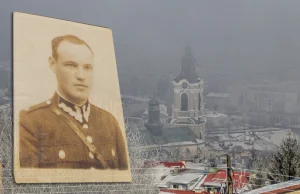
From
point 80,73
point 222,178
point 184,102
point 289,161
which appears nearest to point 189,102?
point 184,102

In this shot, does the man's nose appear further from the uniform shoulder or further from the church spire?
the church spire

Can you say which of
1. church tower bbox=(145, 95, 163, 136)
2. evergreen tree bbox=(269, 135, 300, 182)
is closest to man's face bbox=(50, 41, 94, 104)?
evergreen tree bbox=(269, 135, 300, 182)

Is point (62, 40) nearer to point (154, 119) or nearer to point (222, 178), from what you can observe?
point (222, 178)

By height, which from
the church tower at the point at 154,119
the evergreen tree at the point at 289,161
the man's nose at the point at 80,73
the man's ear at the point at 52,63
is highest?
the church tower at the point at 154,119

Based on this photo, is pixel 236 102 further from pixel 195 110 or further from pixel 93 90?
pixel 93 90

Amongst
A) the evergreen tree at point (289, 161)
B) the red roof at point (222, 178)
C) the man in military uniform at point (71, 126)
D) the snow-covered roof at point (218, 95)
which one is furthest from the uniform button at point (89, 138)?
the snow-covered roof at point (218, 95)

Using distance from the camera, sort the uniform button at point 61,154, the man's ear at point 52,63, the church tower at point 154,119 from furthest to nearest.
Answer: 1. the church tower at point 154,119
2. the man's ear at point 52,63
3. the uniform button at point 61,154

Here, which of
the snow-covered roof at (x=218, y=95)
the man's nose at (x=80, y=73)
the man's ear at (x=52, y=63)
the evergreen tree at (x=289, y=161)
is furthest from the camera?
the snow-covered roof at (x=218, y=95)

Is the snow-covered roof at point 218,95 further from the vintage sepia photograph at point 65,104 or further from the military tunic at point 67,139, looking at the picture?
the military tunic at point 67,139
